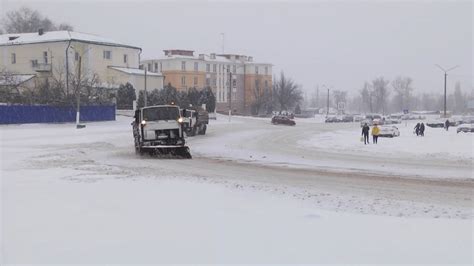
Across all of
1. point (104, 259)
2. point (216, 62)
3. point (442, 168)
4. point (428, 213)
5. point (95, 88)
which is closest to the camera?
point (104, 259)

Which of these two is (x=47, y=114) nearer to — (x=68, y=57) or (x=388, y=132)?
(x=68, y=57)

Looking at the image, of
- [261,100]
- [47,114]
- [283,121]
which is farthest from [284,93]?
[47,114]

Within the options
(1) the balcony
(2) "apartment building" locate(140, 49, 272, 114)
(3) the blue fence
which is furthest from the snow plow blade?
(2) "apartment building" locate(140, 49, 272, 114)

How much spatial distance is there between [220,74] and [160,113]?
10214cm

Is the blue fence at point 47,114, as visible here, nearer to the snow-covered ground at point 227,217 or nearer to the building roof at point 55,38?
the building roof at point 55,38

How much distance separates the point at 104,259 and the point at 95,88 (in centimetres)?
5891

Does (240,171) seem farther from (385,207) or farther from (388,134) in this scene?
(388,134)

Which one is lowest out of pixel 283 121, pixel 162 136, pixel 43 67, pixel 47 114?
pixel 283 121

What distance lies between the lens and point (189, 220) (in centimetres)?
995

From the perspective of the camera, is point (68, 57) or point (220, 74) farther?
point (220, 74)

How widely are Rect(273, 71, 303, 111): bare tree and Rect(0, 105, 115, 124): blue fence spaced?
61230mm

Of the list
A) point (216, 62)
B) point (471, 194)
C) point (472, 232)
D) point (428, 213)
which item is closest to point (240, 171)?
point (471, 194)

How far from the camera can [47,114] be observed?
179ft

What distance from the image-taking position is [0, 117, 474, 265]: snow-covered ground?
780 cm
